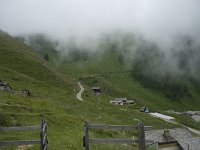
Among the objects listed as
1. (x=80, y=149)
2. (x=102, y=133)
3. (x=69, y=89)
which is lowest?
(x=80, y=149)

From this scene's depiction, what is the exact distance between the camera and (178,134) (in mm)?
109562

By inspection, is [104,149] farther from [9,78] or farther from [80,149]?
[9,78]

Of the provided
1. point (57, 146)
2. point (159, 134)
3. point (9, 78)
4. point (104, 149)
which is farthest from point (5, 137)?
point (9, 78)

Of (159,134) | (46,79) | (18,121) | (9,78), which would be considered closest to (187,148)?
(159,134)

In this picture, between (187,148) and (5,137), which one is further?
(187,148)

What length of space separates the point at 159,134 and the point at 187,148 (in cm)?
1803

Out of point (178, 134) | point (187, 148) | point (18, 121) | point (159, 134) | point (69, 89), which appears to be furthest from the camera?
point (69, 89)

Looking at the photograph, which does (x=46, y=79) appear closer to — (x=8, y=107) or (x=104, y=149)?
(x=8, y=107)

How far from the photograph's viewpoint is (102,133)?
59.0 metres

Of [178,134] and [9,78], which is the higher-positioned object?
[9,78]

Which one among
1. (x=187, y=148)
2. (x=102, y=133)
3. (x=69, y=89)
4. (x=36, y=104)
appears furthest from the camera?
(x=69, y=89)

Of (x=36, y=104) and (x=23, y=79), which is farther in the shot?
(x=23, y=79)

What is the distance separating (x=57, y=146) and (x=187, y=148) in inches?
2083

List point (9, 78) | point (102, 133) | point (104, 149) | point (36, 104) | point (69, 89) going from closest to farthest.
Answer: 1. point (104, 149)
2. point (102, 133)
3. point (36, 104)
4. point (9, 78)
5. point (69, 89)
